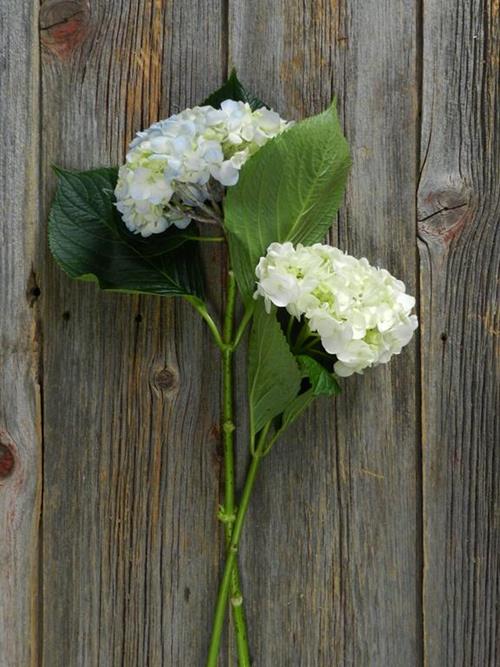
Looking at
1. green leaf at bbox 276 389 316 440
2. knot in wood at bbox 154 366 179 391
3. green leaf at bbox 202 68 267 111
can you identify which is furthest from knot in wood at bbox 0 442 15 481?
green leaf at bbox 202 68 267 111

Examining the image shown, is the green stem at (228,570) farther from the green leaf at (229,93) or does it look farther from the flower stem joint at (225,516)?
the green leaf at (229,93)

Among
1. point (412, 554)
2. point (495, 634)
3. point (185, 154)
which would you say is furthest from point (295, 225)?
point (495, 634)

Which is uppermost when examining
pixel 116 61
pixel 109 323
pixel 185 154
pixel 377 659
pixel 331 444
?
pixel 116 61

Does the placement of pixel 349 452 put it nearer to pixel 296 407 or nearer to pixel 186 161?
pixel 296 407

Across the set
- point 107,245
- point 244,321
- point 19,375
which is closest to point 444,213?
point 244,321

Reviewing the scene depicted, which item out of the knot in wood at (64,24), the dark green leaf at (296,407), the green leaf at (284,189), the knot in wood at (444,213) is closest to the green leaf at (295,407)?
the dark green leaf at (296,407)

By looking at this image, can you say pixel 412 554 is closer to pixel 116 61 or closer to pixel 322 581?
pixel 322 581

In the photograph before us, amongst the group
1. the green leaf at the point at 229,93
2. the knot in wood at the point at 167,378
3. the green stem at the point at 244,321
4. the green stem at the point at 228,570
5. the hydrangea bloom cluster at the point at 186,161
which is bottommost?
the green stem at the point at 228,570
